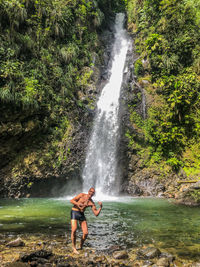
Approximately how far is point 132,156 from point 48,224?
29.0ft

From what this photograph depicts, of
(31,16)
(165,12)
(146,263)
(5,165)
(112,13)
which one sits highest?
(112,13)

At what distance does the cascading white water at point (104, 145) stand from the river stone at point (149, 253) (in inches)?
357

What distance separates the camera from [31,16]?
14648mm

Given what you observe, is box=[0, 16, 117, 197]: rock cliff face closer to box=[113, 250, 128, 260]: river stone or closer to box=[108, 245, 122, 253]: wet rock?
box=[108, 245, 122, 253]: wet rock

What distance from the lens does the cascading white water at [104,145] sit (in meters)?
13.6

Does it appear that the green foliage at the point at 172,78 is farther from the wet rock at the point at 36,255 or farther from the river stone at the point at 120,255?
the wet rock at the point at 36,255

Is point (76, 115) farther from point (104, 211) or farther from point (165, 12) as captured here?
point (165, 12)

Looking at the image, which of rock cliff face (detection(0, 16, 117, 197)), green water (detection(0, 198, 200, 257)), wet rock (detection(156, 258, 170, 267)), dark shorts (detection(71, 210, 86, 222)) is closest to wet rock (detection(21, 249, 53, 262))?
dark shorts (detection(71, 210, 86, 222))

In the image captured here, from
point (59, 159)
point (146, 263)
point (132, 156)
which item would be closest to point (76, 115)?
point (59, 159)

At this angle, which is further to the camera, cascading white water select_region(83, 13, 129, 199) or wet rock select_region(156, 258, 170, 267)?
cascading white water select_region(83, 13, 129, 199)

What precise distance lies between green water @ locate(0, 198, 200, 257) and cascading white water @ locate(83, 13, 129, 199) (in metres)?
5.46

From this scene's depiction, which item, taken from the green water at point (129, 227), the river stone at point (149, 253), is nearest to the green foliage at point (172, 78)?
the green water at point (129, 227)

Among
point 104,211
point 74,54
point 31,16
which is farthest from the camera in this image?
point 74,54

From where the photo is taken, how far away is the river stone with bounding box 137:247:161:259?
388cm
